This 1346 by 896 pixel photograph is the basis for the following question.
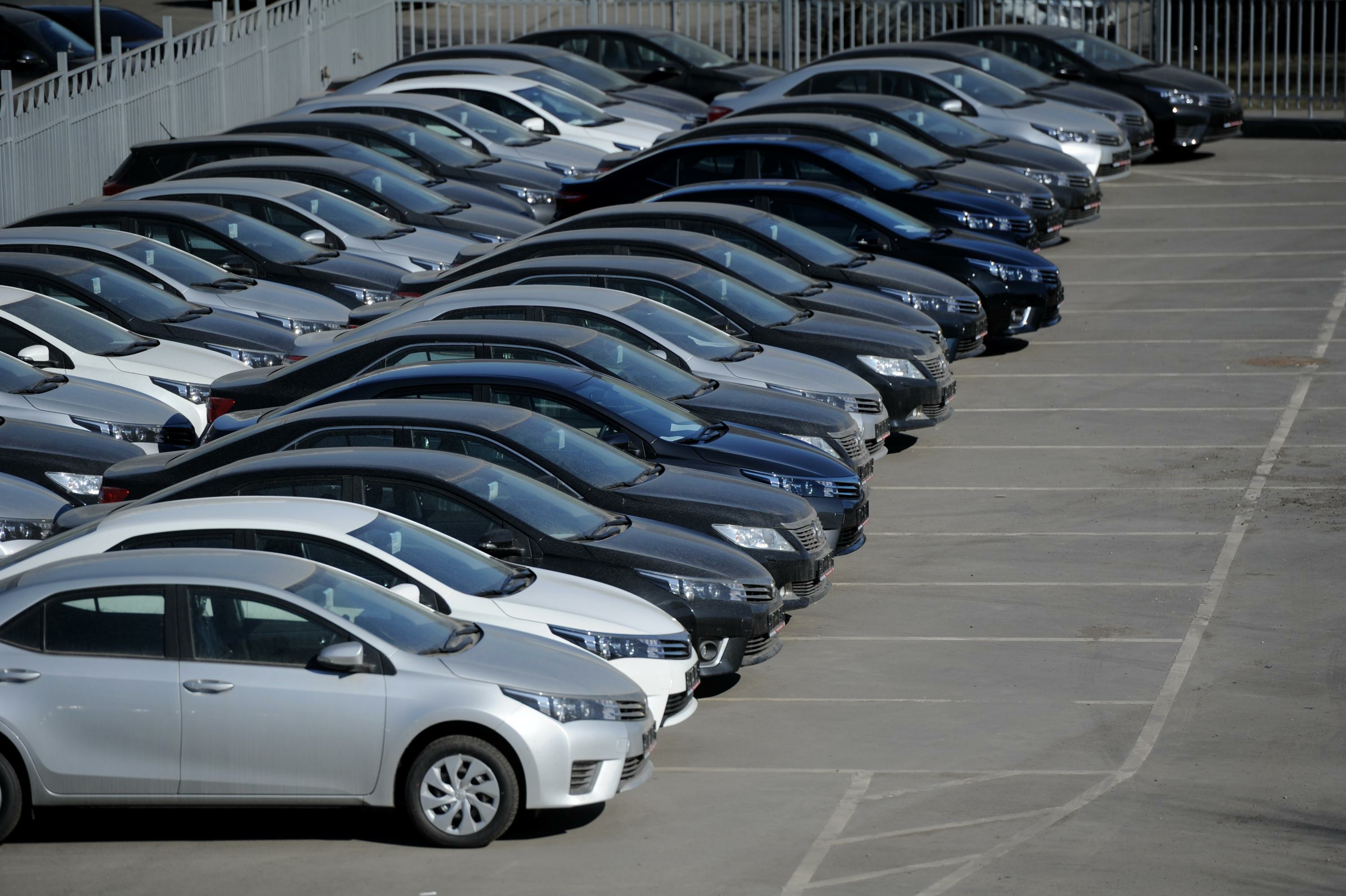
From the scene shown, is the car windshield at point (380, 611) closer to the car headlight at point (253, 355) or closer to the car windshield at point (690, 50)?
the car headlight at point (253, 355)

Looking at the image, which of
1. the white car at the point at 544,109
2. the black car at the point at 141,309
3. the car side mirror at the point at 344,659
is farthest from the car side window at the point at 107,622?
the white car at the point at 544,109

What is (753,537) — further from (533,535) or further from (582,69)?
(582,69)

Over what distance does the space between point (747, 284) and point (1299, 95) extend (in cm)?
1730

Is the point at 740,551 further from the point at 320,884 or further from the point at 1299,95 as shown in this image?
the point at 1299,95

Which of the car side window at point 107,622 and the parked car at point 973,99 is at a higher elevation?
the parked car at point 973,99

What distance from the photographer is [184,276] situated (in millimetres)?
16484

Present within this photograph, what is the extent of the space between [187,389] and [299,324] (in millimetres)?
1792

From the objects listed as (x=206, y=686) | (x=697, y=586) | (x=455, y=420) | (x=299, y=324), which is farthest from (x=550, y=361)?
(x=206, y=686)

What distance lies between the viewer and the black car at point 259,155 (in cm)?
2047

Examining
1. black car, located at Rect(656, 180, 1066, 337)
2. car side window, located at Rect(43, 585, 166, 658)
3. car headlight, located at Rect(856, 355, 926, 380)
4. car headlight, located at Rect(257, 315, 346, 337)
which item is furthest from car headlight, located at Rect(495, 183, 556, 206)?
car side window, located at Rect(43, 585, 166, 658)

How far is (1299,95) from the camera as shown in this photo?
29562 millimetres

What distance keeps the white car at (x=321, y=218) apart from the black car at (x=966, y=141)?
4.47m

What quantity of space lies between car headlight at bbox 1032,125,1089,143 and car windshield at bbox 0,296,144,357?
11.8 m

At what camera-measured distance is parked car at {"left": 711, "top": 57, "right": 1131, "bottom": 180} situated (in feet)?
74.7
